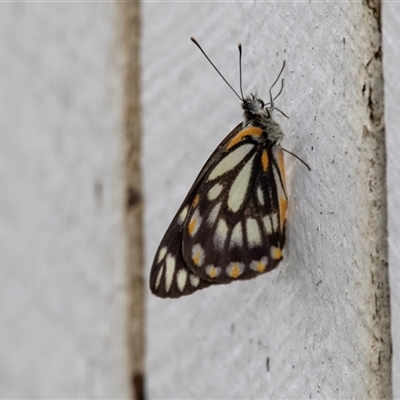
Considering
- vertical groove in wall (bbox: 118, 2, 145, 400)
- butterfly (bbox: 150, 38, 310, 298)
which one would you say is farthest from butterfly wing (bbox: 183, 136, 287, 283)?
vertical groove in wall (bbox: 118, 2, 145, 400)

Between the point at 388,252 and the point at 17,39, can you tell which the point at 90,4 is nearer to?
the point at 17,39

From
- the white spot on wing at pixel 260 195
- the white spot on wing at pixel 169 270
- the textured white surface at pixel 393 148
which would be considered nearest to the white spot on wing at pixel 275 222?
the white spot on wing at pixel 260 195

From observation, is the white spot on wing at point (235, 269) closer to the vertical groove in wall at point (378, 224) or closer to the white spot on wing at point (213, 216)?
the white spot on wing at point (213, 216)

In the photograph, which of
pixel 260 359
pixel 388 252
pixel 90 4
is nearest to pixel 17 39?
pixel 90 4

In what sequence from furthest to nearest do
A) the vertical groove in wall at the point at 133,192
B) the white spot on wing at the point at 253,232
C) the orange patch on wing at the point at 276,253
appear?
the vertical groove in wall at the point at 133,192, the white spot on wing at the point at 253,232, the orange patch on wing at the point at 276,253

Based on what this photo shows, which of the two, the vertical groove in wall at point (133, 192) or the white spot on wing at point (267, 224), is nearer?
the white spot on wing at point (267, 224)

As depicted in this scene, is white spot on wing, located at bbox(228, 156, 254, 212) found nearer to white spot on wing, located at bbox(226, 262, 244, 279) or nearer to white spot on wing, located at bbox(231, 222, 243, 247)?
white spot on wing, located at bbox(231, 222, 243, 247)
